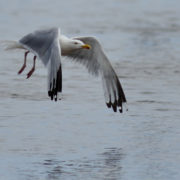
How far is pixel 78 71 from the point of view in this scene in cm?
1112

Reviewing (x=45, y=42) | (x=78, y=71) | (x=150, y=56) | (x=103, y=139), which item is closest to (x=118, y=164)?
(x=103, y=139)

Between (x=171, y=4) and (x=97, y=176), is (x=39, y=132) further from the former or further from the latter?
(x=171, y=4)

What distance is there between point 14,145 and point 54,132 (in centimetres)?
64

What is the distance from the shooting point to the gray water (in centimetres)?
633

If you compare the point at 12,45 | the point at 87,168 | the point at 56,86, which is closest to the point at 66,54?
the point at 12,45

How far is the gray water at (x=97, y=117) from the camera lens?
20.8ft

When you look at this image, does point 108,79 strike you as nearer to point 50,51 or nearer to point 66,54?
point 66,54

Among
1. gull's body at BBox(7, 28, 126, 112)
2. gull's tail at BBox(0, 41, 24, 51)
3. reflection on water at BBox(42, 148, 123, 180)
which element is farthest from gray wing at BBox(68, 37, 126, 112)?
reflection on water at BBox(42, 148, 123, 180)

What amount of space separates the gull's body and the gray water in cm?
23

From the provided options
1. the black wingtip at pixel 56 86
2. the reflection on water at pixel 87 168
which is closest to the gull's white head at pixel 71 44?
the black wingtip at pixel 56 86

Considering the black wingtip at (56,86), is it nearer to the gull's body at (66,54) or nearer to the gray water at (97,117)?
the gull's body at (66,54)

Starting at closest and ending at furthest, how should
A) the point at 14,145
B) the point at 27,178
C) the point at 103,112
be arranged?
1. the point at 27,178
2. the point at 14,145
3. the point at 103,112

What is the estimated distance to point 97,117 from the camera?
8.24 metres

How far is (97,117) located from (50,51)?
4.01ft
